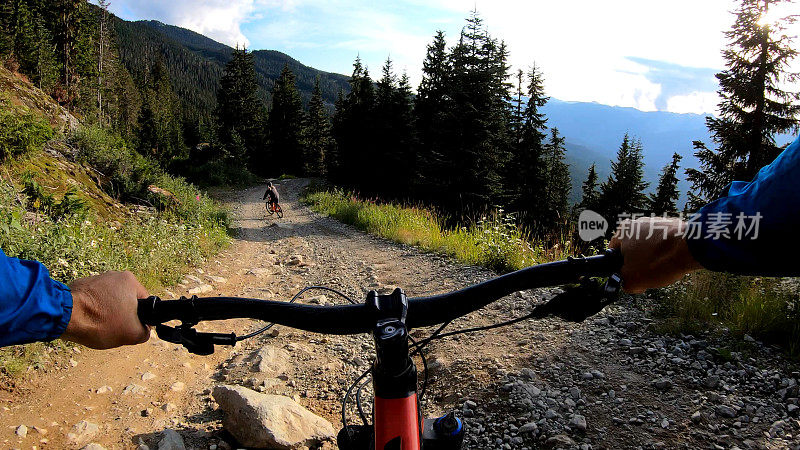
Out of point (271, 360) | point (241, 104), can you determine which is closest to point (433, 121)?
point (271, 360)

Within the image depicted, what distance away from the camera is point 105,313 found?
1.18 m

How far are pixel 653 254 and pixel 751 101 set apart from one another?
2138cm

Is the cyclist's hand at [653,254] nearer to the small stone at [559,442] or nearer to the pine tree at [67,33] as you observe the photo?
the small stone at [559,442]

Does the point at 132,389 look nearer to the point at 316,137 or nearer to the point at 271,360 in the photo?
the point at 271,360

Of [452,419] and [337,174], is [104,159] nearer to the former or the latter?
[452,419]

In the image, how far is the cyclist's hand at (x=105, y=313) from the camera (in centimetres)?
114

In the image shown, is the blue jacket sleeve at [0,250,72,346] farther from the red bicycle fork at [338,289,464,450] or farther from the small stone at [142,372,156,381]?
the small stone at [142,372,156,381]

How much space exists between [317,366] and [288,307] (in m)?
3.10

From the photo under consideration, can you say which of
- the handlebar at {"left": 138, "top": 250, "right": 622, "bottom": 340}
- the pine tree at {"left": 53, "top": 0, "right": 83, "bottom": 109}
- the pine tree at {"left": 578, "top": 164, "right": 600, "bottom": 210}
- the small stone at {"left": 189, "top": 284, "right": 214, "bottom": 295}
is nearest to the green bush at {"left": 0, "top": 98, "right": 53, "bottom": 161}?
the small stone at {"left": 189, "top": 284, "right": 214, "bottom": 295}

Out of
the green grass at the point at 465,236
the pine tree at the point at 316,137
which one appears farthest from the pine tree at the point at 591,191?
the green grass at the point at 465,236

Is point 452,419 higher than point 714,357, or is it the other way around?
point 452,419

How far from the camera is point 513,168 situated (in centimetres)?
3391

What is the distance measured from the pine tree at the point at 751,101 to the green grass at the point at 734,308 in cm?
1466

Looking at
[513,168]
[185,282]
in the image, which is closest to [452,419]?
[185,282]
